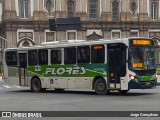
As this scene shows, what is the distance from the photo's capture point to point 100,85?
22828 millimetres

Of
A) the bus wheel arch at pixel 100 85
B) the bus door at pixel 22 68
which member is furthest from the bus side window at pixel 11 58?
the bus wheel arch at pixel 100 85

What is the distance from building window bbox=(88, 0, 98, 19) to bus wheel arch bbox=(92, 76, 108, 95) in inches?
1769

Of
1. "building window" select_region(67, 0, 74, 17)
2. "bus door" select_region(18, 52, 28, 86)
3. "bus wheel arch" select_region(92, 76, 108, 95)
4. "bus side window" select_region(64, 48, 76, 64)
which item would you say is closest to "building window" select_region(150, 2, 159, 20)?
"building window" select_region(67, 0, 74, 17)

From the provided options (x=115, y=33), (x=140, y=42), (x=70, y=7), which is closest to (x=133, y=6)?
(x=115, y=33)

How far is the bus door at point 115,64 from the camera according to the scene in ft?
71.7

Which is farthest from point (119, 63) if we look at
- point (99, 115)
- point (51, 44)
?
point (99, 115)

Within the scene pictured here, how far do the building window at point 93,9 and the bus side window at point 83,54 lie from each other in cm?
4413

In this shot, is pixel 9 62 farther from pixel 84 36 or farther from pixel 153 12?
pixel 153 12

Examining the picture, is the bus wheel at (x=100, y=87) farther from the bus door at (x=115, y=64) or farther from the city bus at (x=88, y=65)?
the bus door at (x=115, y=64)

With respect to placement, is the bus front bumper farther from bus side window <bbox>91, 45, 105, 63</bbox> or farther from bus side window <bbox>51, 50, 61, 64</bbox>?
bus side window <bbox>51, 50, 61, 64</bbox>

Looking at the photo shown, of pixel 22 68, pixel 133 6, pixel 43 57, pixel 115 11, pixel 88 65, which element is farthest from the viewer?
pixel 133 6

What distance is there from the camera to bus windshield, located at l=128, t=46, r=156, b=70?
71.1 feet

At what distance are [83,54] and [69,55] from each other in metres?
1.01

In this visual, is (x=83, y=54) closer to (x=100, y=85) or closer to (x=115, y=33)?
(x=100, y=85)
